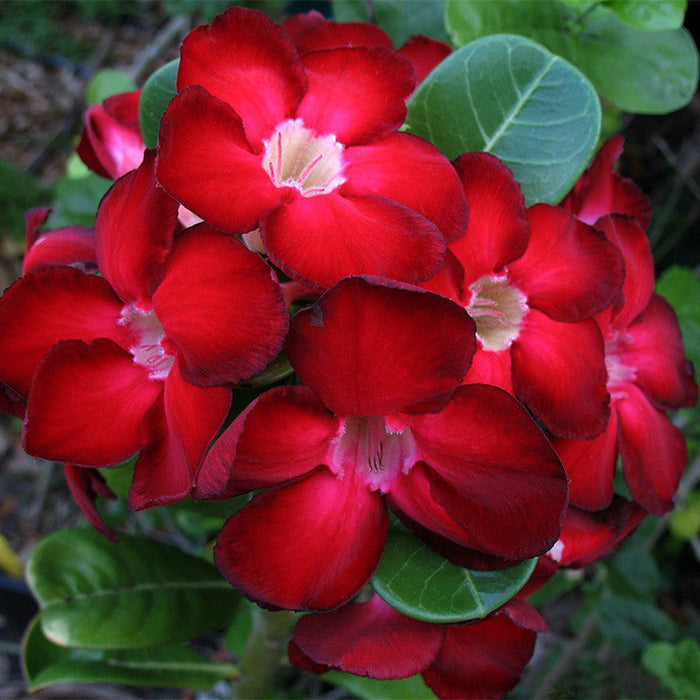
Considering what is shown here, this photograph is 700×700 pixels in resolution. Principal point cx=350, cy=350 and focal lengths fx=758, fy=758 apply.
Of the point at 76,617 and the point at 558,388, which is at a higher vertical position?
the point at 558,388

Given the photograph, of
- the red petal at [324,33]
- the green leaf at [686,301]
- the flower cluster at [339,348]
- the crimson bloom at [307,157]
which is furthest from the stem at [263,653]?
the green leaf at [686,301]

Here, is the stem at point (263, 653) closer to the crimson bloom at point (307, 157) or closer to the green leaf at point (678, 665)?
the crimson bloom at point (307, 157)

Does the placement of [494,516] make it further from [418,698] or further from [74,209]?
[74,209]

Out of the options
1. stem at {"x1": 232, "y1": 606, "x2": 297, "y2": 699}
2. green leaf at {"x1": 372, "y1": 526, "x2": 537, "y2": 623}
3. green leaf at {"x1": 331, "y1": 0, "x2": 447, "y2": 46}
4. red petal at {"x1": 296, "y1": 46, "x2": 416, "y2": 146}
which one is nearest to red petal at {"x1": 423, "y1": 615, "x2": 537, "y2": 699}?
green leaf at {"x1": 372, "y1": 526, "x2": 537, "y2": 623}

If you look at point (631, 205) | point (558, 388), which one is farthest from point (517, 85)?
point (558, 388)

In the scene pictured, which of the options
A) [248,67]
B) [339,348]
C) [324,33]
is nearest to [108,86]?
[324,33]

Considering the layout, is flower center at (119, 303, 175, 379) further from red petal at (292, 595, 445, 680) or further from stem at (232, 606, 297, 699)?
stem at (232, 606, 297, 699)
